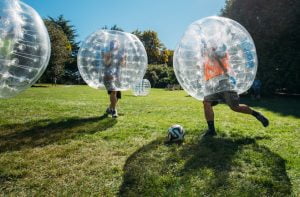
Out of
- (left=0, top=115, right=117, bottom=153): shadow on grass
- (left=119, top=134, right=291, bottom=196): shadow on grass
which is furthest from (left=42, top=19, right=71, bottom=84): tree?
(left=119, top=134, right=291, bottom=196): shadow on grass

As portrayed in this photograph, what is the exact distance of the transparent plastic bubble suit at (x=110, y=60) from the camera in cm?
906

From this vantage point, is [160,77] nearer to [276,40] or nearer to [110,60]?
[276,40]

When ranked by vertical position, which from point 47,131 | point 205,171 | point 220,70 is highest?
point 220,70

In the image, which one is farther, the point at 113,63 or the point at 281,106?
the point at 281,106

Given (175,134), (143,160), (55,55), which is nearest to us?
(143,160)

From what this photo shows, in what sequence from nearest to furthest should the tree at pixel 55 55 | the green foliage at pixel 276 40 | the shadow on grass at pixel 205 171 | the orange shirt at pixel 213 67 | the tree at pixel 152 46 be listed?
the shadow on grass at pixel 205 171 → the orange shirt at pixel 213 67 → the green foliage at pixel 276 40 → the tree at pixel 55 55 → the tree at pixel 152 46

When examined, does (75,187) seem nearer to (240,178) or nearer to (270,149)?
(240,178)

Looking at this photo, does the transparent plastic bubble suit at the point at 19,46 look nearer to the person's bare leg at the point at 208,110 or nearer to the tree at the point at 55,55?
the person's bare leg at the point at 208,110

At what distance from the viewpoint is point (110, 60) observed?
29.6ft

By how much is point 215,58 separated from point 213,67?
6.7 inches

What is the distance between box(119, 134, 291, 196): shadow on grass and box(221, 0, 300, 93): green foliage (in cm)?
1744

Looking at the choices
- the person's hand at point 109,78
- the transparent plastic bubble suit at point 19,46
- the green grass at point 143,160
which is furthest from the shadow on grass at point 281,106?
the transparent plastic bubble suit at point 19,46

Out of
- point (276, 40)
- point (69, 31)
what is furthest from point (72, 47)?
point (276, 40)

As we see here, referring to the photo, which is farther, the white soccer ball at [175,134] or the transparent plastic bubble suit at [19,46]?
the white soccer ball at [175,134]
